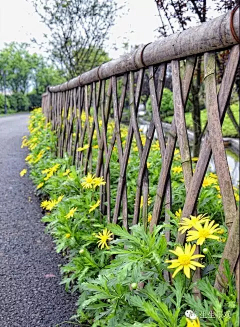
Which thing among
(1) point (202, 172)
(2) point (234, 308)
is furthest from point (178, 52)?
(2) point (234, 308)

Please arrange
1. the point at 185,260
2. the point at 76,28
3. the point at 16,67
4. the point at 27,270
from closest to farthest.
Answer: the point at 185,260, the point at 27,270, the point at 76,28, the point at 16,67

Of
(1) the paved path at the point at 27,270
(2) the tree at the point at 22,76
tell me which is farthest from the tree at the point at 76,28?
(2) the tree at the point at 22,76

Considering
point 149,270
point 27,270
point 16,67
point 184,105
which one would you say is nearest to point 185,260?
point 149,270

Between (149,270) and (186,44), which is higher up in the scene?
(186,44)

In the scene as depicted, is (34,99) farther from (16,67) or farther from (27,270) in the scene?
(27,270)

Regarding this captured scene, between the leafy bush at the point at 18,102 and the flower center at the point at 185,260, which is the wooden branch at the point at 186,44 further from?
the leafy bush at the point at 18,102

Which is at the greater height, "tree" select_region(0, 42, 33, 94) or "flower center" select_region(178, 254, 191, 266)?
"tree" select_region(0, 42, 33, 94)

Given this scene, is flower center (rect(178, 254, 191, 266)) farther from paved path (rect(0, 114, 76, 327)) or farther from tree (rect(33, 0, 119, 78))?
tree (rect(33, 0, 119, 78))

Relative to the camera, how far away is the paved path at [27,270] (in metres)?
1.90

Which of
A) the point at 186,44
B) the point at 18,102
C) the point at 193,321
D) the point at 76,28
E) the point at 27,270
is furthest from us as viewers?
the point at 18,102

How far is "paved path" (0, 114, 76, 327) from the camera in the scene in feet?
6.22

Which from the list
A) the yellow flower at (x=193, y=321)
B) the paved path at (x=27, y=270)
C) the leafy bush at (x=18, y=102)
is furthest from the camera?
the leafy bush at (x=18, y=102)

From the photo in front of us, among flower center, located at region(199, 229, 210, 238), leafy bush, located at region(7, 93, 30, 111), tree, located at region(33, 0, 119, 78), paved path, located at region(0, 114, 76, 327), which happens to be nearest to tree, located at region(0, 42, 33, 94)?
leafy bush, located at region(7, 93, 30, 111)

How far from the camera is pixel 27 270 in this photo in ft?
7.72
